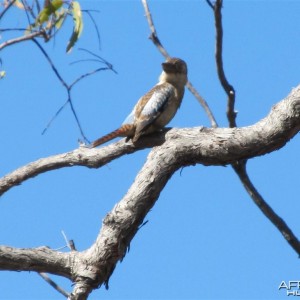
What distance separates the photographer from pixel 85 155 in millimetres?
3961

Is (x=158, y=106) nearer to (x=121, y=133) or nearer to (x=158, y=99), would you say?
(x=158, y=99)

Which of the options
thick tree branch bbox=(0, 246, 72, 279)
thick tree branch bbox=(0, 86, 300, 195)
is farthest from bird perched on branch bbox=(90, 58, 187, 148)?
thick tree branch bbox=(0, 246, 72, 279)

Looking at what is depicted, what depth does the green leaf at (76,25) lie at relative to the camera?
3695 millimetres

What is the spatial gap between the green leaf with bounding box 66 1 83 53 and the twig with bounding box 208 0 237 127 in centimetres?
64

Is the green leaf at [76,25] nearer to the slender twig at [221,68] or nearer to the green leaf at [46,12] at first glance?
the green leaf at [46,12]

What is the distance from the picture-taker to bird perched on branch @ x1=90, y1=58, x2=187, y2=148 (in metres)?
4.11

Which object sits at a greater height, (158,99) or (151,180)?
(158,99)

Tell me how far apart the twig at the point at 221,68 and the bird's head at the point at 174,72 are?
839 mm

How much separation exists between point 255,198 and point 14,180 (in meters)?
1.25

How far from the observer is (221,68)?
153 inches

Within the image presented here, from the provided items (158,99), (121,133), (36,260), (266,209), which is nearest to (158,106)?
(158,99)

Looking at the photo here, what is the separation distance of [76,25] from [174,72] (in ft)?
4.08

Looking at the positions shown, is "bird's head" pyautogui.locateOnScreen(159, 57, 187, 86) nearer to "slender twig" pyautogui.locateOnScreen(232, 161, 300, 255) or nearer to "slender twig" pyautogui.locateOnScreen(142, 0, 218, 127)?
"slender twig" pyautogui.locateOnScreen(142, 0, 218, 127)

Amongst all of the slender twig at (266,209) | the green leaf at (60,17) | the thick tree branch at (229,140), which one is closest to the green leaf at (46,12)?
the green leaf at (60,17)
